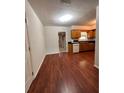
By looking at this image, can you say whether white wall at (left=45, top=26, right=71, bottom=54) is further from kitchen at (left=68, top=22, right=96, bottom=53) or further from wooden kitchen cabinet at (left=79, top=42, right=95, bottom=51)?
wooden kitchen cabinet at (left=79, top=42, right=95, bottom=51)

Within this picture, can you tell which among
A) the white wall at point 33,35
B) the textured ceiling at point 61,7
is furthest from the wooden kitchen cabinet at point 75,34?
the white wall at point 33,35

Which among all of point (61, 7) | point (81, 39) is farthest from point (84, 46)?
point (61, 7)

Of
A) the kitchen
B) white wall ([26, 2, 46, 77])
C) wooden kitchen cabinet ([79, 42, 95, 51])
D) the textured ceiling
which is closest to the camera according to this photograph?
white wall ([26, 2, 46, 77])

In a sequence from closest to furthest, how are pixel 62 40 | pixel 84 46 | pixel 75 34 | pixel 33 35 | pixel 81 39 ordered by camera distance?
pixel 33 35 → pixel 75 34 → pixel 84 46 → pixel 81 39 → pixel 62 40

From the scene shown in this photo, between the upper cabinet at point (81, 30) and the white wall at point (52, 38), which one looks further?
the upper cabinet at point (81, 30)

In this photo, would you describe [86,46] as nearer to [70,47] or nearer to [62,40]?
[70,47]

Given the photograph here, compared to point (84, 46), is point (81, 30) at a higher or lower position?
higher

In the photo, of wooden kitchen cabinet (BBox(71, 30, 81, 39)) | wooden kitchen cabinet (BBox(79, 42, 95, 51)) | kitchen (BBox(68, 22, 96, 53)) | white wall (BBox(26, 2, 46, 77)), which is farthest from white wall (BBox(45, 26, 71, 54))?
white wall (BBox(26, 2, 46, 77))

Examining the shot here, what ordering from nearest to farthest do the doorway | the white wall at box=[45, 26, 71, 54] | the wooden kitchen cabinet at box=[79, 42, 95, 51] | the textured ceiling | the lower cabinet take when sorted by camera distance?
the textured ceiling
the white wall at box=[45, 26, 71, 54]
the lower cabinet
the wooden kitchen cabinet at box=[79, 42, 95, 51]
the doorway

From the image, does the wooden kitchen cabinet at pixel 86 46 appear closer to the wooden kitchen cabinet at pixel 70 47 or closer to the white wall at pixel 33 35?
the wooden kitchen cabinet at pixel 70 47

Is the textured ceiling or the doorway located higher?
the textured ceiling
